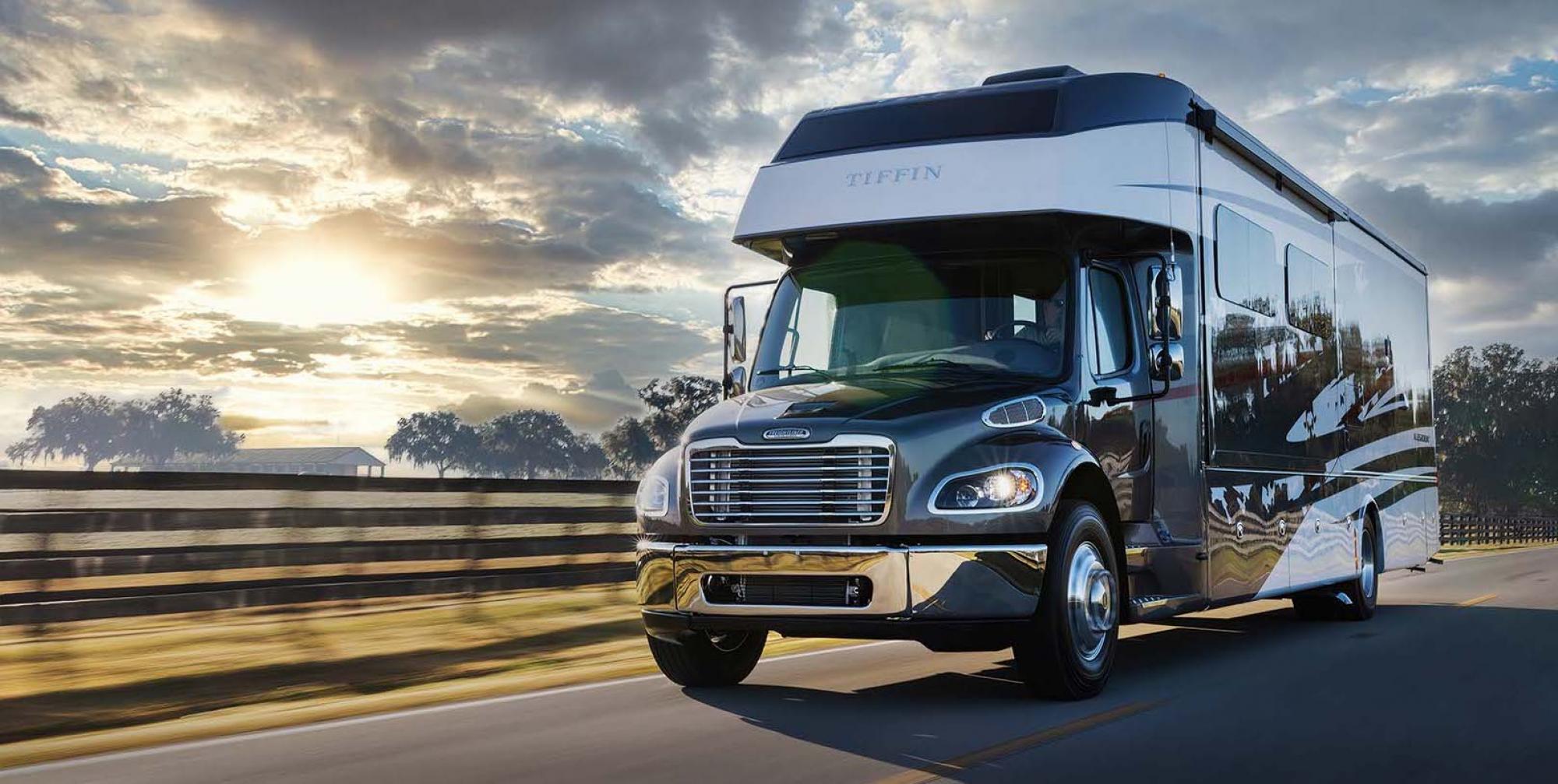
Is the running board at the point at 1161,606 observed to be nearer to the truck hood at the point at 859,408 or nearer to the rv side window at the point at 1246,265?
the truck hood at the point at 859,408

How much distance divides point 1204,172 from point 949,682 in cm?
435

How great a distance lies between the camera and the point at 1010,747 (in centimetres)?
726

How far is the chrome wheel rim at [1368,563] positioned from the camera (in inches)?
603

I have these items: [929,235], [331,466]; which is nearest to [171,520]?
[929,235]

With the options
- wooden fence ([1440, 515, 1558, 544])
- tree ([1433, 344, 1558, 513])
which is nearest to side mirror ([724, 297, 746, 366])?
wooden fence ([1440, 515, 1558, 544])

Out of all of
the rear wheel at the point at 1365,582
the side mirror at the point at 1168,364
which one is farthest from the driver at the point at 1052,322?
the rear wheel at the point at 1365,582

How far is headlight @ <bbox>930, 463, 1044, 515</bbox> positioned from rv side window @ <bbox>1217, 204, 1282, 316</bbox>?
3607 millimetres

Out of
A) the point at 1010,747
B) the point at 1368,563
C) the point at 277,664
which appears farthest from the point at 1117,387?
the point at 1368,563

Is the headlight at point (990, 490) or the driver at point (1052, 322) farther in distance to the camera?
the driver at point (1052, 322)

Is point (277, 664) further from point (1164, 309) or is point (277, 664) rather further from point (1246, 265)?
point (1246, 265)

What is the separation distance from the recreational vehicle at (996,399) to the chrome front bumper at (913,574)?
0.02 metres

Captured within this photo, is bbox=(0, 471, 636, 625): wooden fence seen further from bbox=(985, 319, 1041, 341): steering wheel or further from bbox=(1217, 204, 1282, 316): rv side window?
bbox=(1217, 204, 1282, 316): rv side window

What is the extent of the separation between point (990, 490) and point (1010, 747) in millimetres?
1578

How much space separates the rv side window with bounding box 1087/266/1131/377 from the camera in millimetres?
9547
